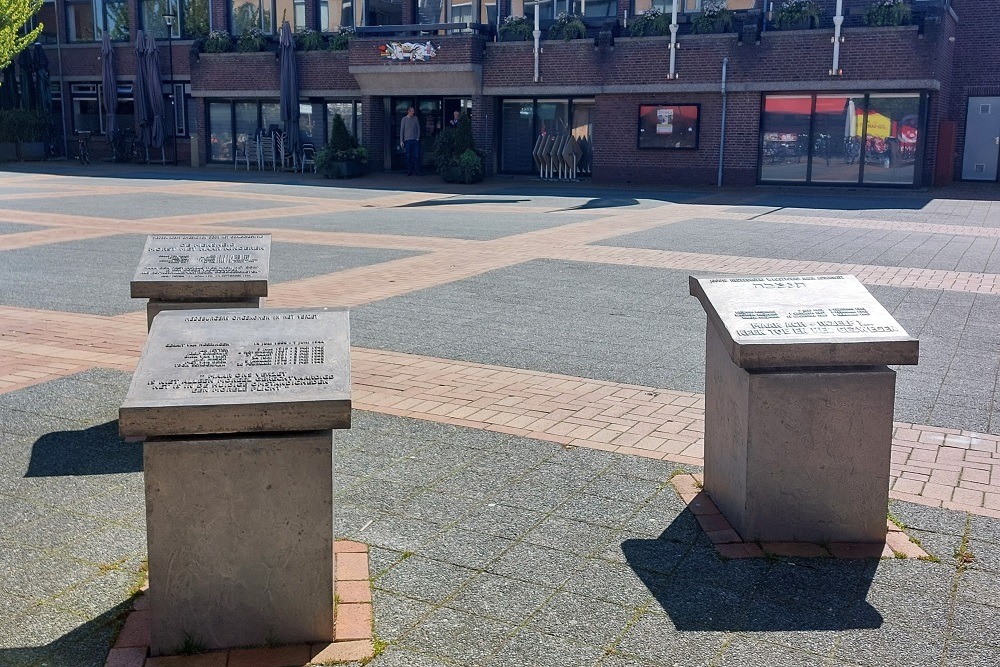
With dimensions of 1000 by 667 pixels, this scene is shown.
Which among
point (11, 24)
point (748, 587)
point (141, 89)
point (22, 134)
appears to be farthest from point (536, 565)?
point (22, 134)

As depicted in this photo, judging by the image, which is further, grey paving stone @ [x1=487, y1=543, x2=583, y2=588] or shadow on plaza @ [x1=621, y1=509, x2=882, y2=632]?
grey paving stone @ [x1=487, y1=543, x2=583, y2=588]

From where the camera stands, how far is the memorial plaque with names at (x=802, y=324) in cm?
450

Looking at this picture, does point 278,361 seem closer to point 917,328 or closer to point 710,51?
point 917,328

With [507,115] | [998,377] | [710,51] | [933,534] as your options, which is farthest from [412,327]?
[507,115]

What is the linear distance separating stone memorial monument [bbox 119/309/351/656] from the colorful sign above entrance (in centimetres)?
2803

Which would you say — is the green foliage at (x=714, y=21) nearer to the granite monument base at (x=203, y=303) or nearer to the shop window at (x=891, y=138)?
the shop window at (x=891, y=138)

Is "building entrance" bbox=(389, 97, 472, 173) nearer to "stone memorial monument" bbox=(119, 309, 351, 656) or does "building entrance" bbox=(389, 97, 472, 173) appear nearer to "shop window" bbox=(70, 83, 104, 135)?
"shop window" bbox=(70, 83, 104, 135)

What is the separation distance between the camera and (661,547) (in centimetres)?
462

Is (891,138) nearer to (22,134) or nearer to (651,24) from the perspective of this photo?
(651,24)

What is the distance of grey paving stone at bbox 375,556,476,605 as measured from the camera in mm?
4141

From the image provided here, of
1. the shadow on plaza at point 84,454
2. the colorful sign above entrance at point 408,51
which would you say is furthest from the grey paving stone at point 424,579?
the colorful sign above entrance at point 408,51

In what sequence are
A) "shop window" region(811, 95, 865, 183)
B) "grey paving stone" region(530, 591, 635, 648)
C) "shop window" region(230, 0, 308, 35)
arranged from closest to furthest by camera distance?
1. "grey paving stone" region(530, 591, 635, 648)
2. "shop window" region(811, 95, 865, 183)
3. "shop window" region(230, 0, 308, 35)

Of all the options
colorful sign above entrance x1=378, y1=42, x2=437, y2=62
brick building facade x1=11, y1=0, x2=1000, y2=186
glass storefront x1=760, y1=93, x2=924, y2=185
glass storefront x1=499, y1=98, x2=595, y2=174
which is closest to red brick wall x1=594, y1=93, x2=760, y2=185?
brick building facade x1=11, y1=0, x2=1000, y2=186

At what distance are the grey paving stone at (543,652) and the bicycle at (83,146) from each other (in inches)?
1462
